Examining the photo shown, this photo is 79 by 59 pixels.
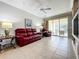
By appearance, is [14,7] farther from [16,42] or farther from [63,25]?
[63,25]

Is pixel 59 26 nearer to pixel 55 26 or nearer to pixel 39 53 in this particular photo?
pixel 55 26

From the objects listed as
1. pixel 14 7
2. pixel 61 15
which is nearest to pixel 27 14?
pixel 14 7

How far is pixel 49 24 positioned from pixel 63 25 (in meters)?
2.27

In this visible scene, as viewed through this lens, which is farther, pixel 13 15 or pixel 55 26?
pixel 55 26

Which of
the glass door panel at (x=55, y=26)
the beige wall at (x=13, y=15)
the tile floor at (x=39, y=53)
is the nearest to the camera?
the tile floor at (x=39, y=53)

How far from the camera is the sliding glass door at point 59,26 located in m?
8.74

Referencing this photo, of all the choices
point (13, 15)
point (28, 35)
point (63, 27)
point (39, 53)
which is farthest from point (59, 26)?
point (39, 53)

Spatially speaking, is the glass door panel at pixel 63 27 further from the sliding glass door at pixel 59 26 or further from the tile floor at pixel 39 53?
the tile floor at pixel 39 53

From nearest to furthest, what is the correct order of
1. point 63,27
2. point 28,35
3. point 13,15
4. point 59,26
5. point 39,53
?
point 39,53 < point 13,15 < point 28,35 < point 63,27 < point 59,26

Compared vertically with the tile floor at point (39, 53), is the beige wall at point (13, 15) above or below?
above

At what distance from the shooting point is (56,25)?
32.8 feet

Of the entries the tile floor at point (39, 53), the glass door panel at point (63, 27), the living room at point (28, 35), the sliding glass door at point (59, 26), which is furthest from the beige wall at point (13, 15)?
the sliding glass door at point (59, 26)

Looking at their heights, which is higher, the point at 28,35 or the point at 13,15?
the point at 13,15

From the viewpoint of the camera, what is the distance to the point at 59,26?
31.5 ft
